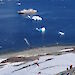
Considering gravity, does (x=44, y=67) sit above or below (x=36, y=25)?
below

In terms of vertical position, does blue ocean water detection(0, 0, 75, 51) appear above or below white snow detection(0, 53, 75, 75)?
above

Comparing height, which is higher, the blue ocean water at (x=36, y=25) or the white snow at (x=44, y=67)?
the blue ocean water at (x=36, y=25)

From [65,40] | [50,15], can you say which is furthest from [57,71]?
[50,15]

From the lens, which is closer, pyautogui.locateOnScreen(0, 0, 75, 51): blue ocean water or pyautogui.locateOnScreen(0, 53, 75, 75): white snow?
pyautogui.locateOnScreen(0, 53, 75, 75): white snow

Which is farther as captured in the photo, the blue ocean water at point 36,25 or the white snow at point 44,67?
the blue ocean water at point 36,25
